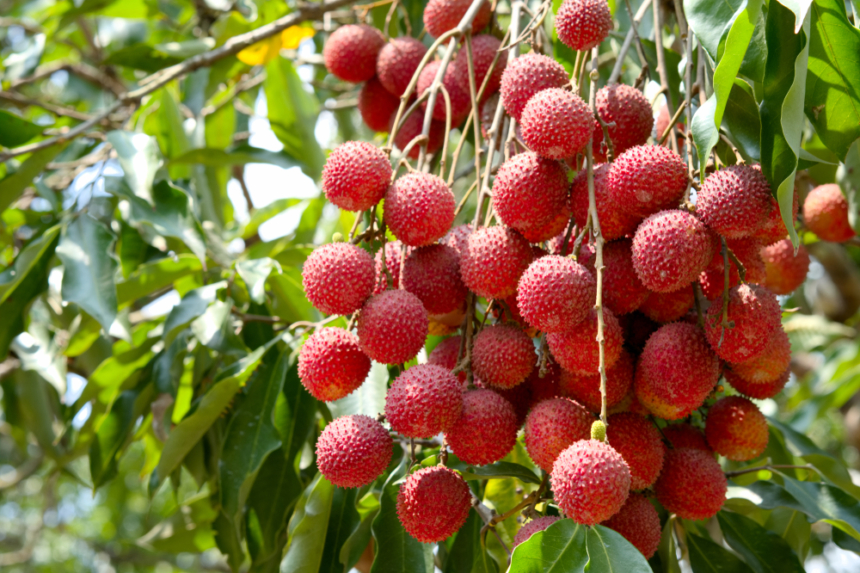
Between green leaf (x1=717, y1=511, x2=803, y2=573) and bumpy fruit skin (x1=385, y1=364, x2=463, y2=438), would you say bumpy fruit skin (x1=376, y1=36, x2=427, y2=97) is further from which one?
green leaf (x1=717, y1=511, x2=803, y2=573)

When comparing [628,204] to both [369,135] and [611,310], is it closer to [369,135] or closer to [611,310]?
[611,310]

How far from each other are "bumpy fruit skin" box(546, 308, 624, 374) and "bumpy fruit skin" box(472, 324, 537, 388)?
4cm

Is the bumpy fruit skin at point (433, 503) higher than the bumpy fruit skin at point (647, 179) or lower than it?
lower

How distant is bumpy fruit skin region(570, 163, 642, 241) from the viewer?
2.69ft

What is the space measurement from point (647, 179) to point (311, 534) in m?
0.61

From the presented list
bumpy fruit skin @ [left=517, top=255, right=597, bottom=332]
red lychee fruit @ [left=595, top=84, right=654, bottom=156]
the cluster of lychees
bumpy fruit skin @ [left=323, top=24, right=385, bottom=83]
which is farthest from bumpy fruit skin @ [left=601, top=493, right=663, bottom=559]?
bumpy fruit skin @ [left=323, top=24, right=385, bottom=83]

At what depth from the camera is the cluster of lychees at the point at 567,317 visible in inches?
29.9

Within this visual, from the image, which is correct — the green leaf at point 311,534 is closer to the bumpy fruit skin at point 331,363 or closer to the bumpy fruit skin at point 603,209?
the bumpy fruit skin at point 331,363

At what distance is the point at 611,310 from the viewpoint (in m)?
0.82

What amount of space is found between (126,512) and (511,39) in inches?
226

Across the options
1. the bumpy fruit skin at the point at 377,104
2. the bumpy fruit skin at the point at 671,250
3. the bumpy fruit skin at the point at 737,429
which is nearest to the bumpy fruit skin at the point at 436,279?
the bumpy fruit skin at the point at 671,250

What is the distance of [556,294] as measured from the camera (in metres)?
0.74

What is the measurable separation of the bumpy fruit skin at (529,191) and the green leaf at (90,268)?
0.67 m

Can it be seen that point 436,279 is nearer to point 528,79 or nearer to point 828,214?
point 528,79
